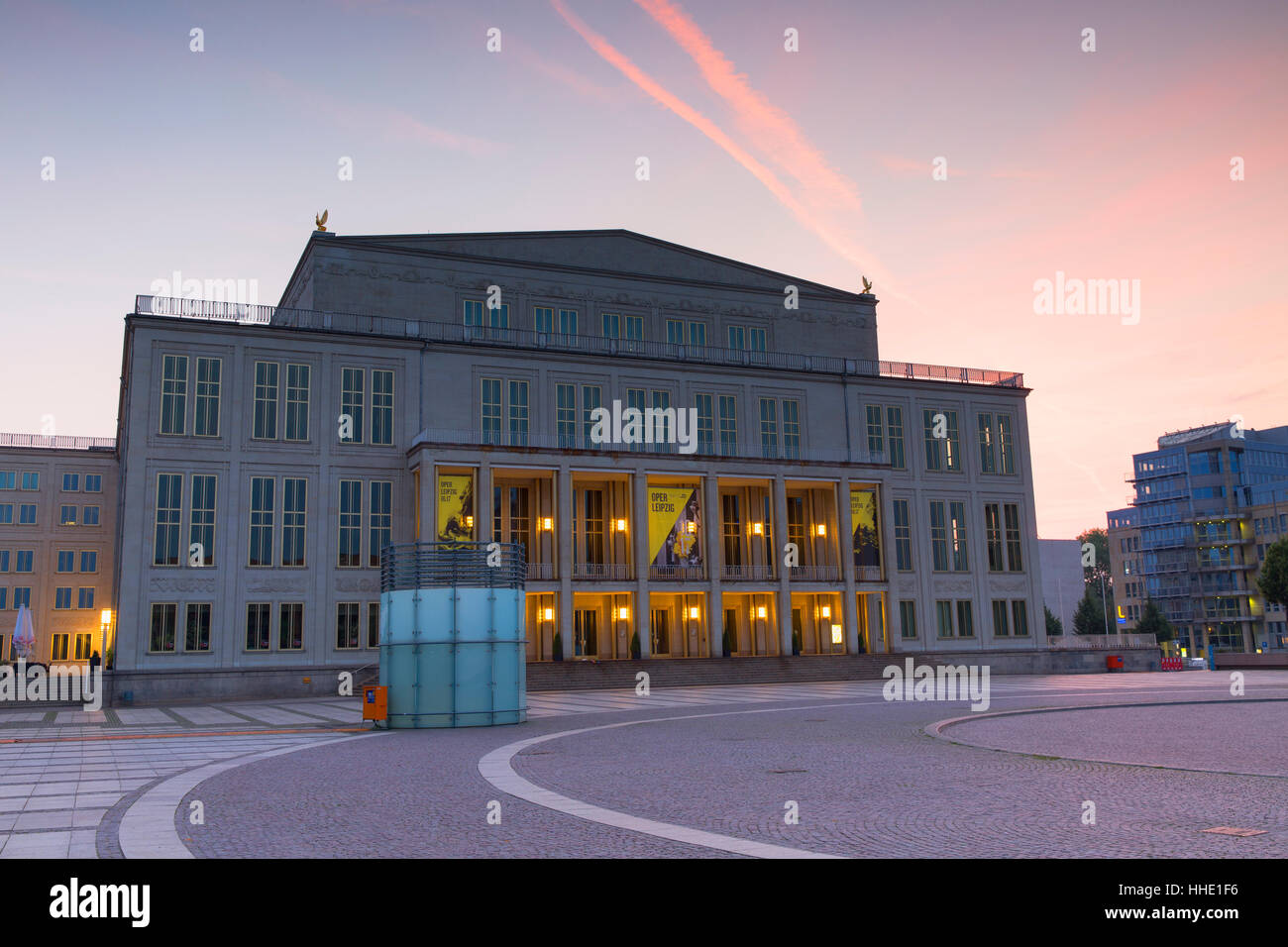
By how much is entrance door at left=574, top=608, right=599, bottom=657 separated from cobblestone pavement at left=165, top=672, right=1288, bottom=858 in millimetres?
34367

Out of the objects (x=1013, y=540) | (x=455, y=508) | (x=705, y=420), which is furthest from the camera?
(x=1013, y=540)

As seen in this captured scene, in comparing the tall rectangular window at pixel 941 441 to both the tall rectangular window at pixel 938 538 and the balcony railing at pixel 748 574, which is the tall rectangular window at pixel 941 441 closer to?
the tall rectangular window at pixel 938 538

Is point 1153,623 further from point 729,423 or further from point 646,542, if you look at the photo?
point 646,542

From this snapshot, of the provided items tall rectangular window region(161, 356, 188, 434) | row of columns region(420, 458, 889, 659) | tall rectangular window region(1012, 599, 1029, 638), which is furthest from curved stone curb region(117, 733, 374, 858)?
tall rectangular window region(1012, 599, 1029, 638)

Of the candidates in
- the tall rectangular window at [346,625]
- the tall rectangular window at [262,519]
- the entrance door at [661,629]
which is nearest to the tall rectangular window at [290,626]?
the tall rectangular window at [346,625]

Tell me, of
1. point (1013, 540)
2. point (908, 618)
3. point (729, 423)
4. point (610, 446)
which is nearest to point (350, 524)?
point (610, 446)

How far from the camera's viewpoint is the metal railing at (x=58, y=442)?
78938 mm

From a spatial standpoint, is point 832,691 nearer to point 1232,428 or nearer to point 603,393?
point 603,393

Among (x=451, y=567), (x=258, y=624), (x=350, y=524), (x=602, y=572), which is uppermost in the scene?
(x=350, y=524)

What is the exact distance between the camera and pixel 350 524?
168ft

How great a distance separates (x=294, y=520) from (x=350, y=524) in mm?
2615

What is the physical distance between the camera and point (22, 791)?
13531 millimetres

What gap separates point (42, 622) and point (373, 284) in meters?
41.3

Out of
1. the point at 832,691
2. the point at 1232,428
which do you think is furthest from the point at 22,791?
the point at 1232,428
